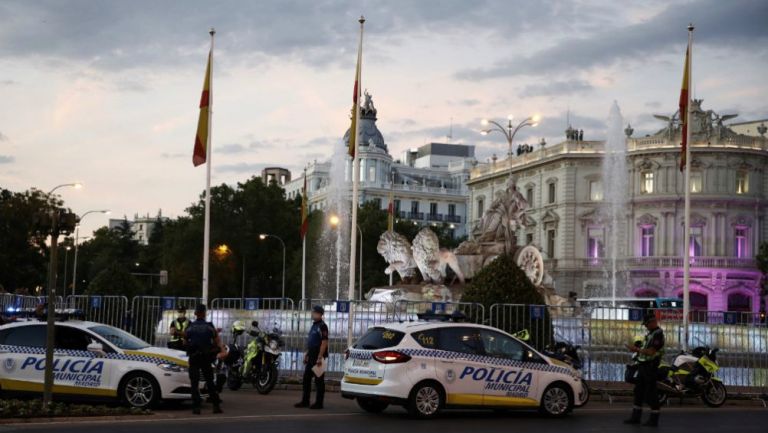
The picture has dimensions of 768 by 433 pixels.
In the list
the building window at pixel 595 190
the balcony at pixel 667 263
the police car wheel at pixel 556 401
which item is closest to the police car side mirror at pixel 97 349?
the police car wheel at pixel 556 401

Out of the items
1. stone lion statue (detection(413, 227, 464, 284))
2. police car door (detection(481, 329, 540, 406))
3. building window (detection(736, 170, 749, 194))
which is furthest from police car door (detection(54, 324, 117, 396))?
building window (detection(736, 170, 749, 194))

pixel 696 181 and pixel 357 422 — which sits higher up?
pixel 696 181

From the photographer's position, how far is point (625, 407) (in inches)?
788

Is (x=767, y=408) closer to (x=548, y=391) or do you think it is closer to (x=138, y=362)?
(x=548, y=391)

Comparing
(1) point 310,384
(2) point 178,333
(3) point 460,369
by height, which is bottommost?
(1) point 310,384

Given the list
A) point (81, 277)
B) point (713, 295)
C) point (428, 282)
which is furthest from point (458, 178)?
point (428, 282)

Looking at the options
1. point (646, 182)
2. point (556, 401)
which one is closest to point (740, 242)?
point (646, 182)

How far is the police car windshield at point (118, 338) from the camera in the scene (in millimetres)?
17197

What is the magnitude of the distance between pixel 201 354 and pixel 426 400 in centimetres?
351

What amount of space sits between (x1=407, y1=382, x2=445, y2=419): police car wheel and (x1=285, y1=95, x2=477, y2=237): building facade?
309 feet

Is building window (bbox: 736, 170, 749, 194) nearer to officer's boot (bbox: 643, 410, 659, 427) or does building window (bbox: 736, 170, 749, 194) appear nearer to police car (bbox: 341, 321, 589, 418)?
police car (bbox: 341, 321, 589, 418)

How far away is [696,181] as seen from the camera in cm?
7669

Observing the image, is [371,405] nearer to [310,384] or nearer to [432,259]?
[310,384]

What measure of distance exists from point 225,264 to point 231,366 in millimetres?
60833
